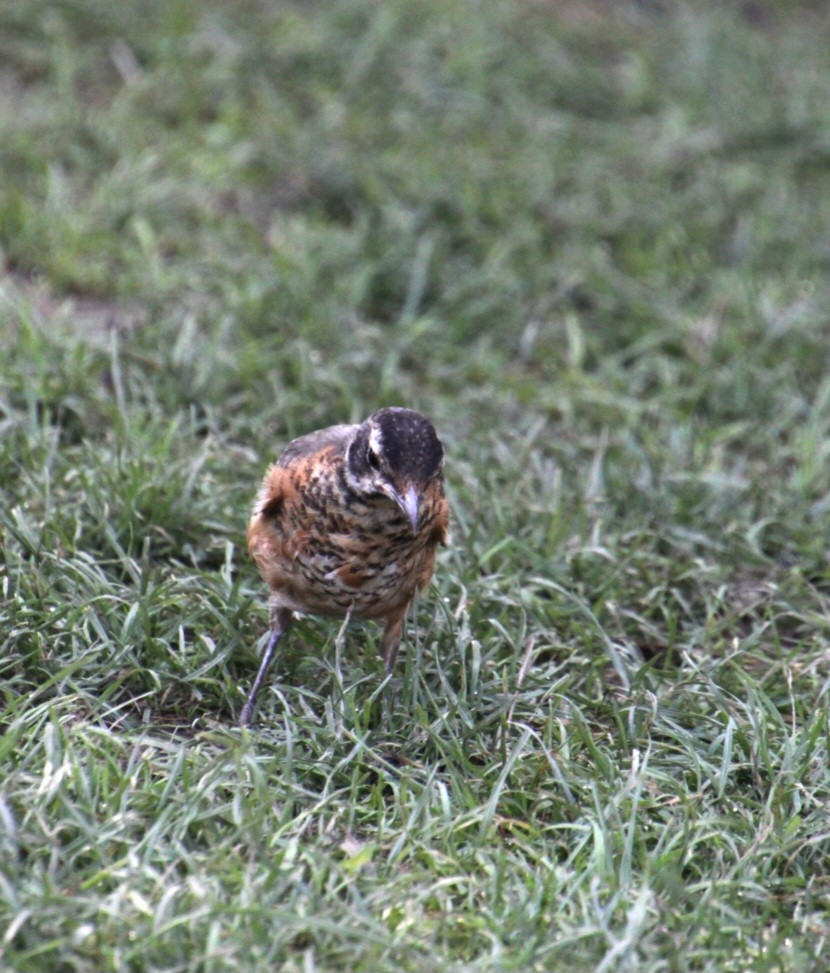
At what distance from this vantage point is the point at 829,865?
4.62 meters

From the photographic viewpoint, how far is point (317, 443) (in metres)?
5.36

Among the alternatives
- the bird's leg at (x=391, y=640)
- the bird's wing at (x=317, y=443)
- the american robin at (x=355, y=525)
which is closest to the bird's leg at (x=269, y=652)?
the american robin at (x=355, y=525)

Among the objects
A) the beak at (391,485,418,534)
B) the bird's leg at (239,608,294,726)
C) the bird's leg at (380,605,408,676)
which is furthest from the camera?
the bird's leg at (380,605,408,676)

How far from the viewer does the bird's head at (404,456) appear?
476 centimetres

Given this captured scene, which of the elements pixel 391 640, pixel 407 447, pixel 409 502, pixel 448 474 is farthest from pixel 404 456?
pixel 448 474

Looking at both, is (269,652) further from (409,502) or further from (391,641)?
(409,502)

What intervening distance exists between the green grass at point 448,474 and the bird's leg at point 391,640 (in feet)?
0.18

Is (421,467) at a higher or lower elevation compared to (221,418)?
higher

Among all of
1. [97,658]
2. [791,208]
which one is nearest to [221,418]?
[97,658]

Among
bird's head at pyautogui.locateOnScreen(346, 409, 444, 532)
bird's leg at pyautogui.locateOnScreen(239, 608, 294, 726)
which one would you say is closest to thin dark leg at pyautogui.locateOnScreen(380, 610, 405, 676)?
bird's leg at pyautogui.locateOnScreen(239, 608, 294, 726)

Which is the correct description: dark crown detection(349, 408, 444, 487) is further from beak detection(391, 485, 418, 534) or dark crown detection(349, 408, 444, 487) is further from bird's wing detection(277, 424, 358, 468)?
bird's wing detection(277, 424, 358, 468)

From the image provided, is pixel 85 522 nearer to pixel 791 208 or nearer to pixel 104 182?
pixel 104 182

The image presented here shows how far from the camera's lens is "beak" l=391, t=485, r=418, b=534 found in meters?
4.70

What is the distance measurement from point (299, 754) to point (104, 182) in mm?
4558
